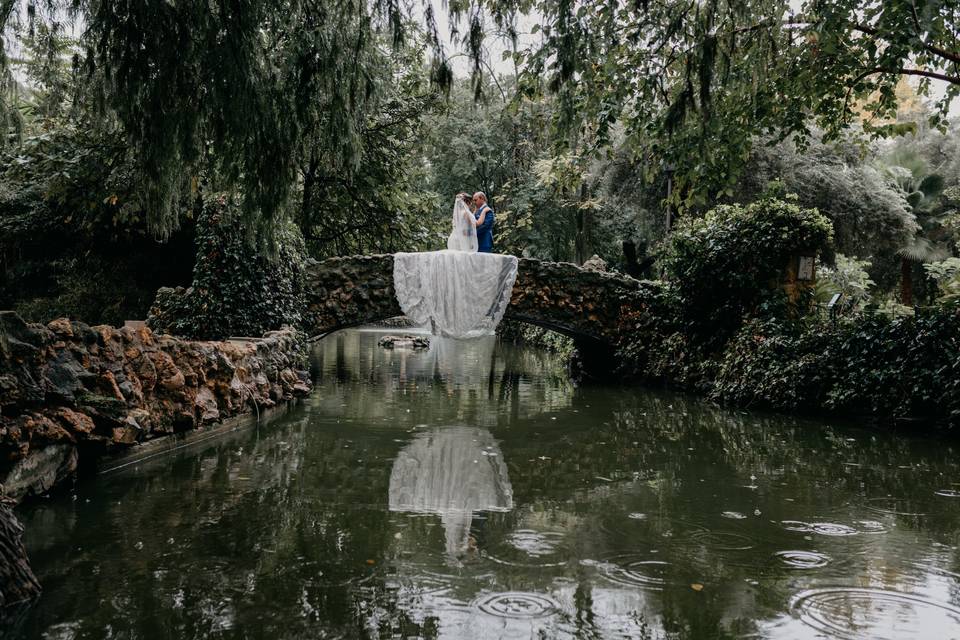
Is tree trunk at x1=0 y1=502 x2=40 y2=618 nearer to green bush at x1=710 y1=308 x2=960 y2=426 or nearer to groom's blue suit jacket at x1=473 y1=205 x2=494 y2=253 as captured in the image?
green bush at x1=710 y1=308 x2=960 y2=426

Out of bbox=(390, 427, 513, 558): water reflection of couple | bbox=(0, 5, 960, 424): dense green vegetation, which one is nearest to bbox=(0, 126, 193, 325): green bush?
bbox=(0, 5, 960, 424): dense green vegetation

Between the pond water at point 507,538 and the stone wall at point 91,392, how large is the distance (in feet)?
0.94

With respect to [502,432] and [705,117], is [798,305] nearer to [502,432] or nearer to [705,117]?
[502,432]

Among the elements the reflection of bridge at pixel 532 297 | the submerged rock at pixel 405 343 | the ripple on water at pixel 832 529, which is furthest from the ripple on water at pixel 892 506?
the submerged rock at pixel 405 343

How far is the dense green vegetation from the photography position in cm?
488

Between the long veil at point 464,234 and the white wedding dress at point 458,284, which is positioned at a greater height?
the long veil at point 464,234

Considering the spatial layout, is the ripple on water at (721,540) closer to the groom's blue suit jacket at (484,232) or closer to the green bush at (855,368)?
the green bush at (855,368)

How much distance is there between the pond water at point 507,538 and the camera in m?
3.49

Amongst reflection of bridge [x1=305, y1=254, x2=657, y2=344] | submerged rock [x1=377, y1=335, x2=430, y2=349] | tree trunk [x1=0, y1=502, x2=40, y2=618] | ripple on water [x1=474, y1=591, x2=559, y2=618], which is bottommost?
submerged rock [x1=377, y1=335, x2=430, y2=349]

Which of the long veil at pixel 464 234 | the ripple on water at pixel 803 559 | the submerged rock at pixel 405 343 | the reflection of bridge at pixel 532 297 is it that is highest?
the long veil at pixel 464 234

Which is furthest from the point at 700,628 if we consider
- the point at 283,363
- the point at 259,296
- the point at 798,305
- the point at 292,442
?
the point at 798,305

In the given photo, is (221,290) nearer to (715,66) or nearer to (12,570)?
(715,66)

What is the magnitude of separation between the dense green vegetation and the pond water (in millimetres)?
1831

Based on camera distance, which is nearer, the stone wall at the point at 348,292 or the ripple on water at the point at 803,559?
the ripple on water at the point at 803,559
